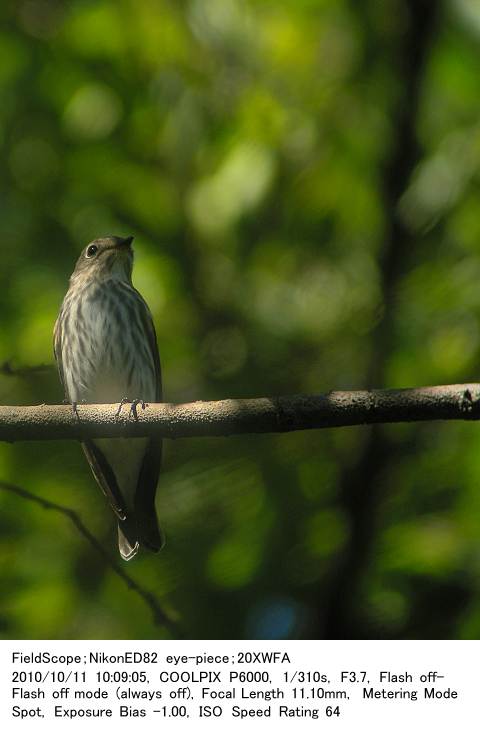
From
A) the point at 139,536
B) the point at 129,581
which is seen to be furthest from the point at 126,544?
the point at 129,581

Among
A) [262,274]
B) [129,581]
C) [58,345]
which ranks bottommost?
[129,581]

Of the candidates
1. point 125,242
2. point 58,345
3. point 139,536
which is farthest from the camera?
point 58,345

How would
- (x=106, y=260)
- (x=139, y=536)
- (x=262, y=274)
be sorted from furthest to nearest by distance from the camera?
(x=106, y=260)
(x=262, y=274)
(x=139, y=536)

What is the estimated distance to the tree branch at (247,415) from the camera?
120 inches

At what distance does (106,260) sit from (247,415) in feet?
8.03

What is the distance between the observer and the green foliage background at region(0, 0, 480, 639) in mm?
3959

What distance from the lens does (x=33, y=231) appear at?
4574 millimetres

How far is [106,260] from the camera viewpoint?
5500 millimetres

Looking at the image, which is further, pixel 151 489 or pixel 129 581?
pixel 151 489

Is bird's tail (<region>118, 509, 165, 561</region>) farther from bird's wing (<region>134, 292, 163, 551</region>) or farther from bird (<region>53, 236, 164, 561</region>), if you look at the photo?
bird (<region>53, 236, 164, 561</region>)

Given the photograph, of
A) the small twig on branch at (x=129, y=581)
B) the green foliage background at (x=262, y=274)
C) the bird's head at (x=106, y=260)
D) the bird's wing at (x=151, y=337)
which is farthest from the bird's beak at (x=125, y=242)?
the small twig on branch at (x=129, y=581)

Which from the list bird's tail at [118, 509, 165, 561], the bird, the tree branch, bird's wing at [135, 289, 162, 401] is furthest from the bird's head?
the tree branch

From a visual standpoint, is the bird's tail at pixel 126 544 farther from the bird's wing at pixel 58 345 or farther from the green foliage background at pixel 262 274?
the bird's wing at pixel 58 345

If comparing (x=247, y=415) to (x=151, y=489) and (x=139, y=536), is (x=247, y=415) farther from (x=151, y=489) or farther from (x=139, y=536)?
(x=151, y=489)
